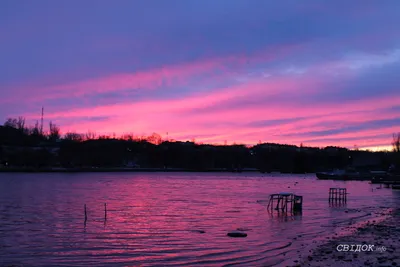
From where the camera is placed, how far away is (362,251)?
66.9 ft

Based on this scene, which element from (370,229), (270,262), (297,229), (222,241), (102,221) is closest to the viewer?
(270,262)

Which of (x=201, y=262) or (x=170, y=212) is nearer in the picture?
(x=201, y=262)

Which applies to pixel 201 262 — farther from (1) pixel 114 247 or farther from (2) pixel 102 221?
(2) pixel 102 221

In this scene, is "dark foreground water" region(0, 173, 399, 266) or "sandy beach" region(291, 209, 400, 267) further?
"dark foreground water" region(0, 173, 399, 266)

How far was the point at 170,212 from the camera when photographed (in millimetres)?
41406

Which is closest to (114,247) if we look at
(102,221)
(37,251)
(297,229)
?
(37,251)

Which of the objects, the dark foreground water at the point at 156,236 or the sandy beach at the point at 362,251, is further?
the dark foreground water at the point at 156,236

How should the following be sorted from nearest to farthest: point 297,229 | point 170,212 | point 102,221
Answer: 1. point 297,229
2. point 102,221
3. point 170,212

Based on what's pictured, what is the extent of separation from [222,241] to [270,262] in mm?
5728

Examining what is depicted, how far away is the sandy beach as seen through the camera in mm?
18016

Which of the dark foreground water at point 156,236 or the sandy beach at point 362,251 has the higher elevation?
the sandy beach at point 362,251

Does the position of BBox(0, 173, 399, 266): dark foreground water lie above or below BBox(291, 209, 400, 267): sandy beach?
below

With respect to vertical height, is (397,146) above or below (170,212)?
above

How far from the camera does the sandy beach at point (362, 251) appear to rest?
18.0 meters
